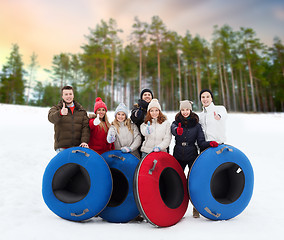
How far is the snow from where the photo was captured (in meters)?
2.22

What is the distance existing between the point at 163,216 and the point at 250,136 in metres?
8.89

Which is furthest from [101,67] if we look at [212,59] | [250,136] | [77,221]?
[77,221]

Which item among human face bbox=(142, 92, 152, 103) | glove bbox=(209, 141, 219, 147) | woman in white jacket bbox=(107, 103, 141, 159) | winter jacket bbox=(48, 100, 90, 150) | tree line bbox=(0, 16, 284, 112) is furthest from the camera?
tree line bbox=(0, 16, 284, 112)

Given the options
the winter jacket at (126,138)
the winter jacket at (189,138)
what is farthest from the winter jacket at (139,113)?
the winter jacket at (189,138)

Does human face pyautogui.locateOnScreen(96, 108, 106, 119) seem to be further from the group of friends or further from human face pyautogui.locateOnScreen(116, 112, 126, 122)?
human face pyautogui.locateOnScreen(116, 112, 126, 122)

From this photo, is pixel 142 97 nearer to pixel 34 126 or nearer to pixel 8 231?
pixel 8 231

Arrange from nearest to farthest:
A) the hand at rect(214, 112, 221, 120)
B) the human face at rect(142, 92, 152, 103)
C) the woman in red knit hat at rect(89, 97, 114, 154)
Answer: the hand at rect(214, 112, 221, 120)
the woman in red knit hat at rect(89, 97, 114, 154)
the human face at rect(142, 92, 152, 103)

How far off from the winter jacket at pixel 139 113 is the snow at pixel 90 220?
65.8 inches

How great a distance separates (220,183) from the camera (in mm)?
2883

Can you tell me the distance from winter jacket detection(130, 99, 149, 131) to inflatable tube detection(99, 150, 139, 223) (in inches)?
27.7

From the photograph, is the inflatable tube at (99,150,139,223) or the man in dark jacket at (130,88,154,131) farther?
the man in dark jacket at (130,88,154,131)

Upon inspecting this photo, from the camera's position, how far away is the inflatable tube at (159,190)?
2420mm

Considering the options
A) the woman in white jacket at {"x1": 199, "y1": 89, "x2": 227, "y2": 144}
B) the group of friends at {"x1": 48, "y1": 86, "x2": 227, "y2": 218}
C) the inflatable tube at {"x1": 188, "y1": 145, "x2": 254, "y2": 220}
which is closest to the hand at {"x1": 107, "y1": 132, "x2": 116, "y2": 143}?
the group of friends at {"x1": 48, "y1": 86, "x2": 227, "y2": 218}

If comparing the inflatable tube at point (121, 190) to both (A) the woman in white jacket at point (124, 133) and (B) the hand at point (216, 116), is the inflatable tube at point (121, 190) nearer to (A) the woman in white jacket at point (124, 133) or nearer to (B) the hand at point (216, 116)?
(A) the woman in white jacket at point (124, 133)
